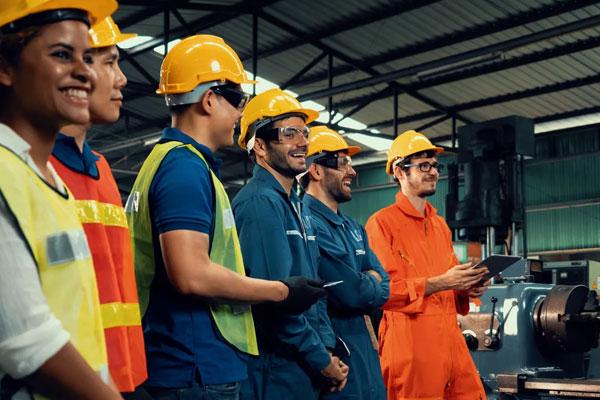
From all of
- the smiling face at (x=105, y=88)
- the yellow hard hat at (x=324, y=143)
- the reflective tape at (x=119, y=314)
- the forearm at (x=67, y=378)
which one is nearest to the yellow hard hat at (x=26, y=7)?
the smiling face at (x=105, y=88)

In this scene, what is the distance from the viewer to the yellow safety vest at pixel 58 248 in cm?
133

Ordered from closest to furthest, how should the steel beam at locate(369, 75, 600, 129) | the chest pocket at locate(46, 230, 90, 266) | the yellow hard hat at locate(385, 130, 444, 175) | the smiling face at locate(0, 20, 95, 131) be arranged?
the chest pocket at locate(46, 230, 90, 266) < the smiling face at locate(0, 20, 95, 131) < the yellow hard hat at locate(385, 130, 444, 175) < the steel beam at locate(369, 75, 600, 129)

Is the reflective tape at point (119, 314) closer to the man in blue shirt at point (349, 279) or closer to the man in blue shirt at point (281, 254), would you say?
the man in blue shirt at point (281, 254)

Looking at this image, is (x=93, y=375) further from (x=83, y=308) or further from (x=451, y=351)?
(x=451, y=351)

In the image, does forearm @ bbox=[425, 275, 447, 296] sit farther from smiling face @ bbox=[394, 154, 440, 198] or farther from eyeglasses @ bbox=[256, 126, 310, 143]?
eyeglasses @ bbox=[256, 126, 310, 143]

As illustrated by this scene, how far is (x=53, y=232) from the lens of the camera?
1.39 metres

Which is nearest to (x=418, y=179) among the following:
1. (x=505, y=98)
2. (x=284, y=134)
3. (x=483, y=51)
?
(x=284, y=134)

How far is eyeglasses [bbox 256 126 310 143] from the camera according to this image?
365cm

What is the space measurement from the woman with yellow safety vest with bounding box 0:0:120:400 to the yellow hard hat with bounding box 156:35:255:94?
117 centimetres

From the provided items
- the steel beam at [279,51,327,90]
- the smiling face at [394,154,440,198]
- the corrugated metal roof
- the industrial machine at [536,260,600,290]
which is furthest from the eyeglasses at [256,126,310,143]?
the steel beam at [279,51,327,90]

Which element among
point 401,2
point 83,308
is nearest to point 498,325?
point 83,308

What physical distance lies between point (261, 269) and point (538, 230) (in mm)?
16254

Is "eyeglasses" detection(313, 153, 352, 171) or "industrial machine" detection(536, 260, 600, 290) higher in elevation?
"eyeglasses" detection(313, 153, 352, 171)

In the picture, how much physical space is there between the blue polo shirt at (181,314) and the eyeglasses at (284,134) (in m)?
1.18
